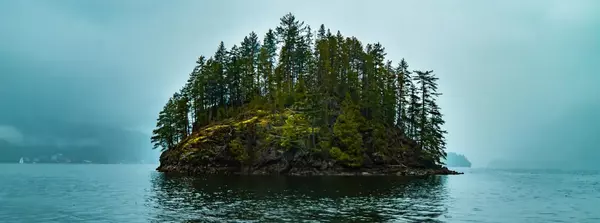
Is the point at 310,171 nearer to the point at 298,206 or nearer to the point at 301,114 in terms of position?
the point at 301,114

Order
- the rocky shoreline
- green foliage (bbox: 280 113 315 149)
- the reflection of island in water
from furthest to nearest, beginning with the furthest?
the rocky shoreline < green foliage (bbox: 280 113 315 149) < the reflection of island in water

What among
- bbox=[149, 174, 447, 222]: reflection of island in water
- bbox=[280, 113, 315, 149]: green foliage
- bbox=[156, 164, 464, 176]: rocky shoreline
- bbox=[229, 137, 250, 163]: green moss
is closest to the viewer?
bbox=[149, 174, 447, 222]: reflection of island in water

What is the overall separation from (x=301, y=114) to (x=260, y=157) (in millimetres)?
15130

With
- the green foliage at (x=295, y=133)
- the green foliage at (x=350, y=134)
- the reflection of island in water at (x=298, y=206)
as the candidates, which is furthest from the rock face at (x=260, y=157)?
the reflection of island in water at (x=298, y=206)

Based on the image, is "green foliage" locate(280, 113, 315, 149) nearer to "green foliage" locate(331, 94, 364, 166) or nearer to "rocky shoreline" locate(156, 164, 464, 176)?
"rocky shoreline" locate(156, 164, 464, 176)

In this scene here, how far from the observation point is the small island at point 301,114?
311ft

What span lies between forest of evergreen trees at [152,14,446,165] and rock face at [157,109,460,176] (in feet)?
15.0

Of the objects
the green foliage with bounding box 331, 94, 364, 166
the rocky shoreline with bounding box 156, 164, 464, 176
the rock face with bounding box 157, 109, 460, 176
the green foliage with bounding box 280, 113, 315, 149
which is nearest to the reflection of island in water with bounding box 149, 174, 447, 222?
the rocky shoreline with bounding box 156, 164, 464, 176

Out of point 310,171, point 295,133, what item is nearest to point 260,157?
point 295,133

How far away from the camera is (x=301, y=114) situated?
324ft

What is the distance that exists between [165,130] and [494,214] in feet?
341

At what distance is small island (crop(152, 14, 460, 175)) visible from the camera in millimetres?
94938

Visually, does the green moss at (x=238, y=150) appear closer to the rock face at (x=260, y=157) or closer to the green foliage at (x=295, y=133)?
the rock face at (x=260, y=157)

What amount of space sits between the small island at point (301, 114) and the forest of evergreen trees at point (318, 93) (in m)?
0.30
